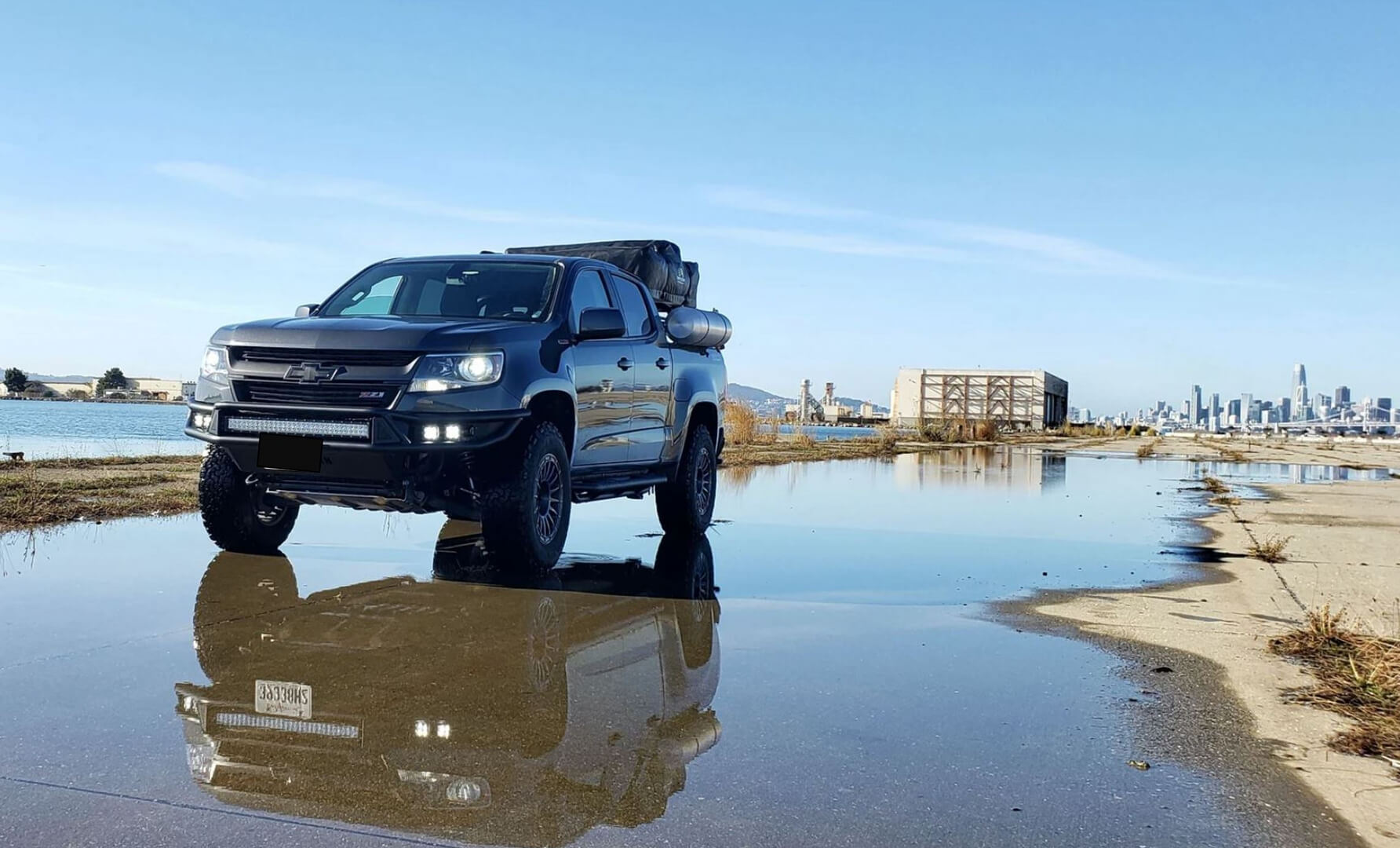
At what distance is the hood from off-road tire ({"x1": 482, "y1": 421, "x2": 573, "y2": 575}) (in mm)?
630

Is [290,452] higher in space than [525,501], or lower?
higher

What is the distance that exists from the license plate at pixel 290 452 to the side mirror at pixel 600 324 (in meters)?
1.97

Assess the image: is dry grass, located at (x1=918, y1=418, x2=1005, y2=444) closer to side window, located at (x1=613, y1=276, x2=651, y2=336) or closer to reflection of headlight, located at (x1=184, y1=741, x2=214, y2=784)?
side window, located at (x1=613, y1=276, x2=651, y2=336)

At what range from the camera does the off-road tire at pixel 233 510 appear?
764 centimetres

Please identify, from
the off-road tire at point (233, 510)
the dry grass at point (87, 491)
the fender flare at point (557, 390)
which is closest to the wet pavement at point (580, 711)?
the off-road tire at point (233, 510)

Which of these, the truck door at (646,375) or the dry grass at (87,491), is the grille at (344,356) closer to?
the truck door at (646,375)

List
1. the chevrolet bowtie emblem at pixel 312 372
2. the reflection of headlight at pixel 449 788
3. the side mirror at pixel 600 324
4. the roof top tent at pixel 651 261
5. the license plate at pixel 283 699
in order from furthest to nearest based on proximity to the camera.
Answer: the roof top tent at pixel 651 261 → the side mirror at pixel 600 324 → the chevrolet bowtie emblem at pixel 312 372 → the license plate at pixel 283 699 → the reflection of headlight at pixel 449 788

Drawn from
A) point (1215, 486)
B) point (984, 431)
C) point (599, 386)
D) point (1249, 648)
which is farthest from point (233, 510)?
point (984, 431)

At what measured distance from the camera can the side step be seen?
830 centimetres

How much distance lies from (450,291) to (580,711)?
4.87 metres

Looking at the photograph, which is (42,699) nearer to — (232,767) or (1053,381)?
(232,767)

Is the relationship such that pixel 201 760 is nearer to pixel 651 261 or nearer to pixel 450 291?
pixel 450 291

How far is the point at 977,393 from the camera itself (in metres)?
129

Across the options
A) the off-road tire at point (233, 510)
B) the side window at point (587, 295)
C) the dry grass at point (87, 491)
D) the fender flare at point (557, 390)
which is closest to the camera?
the fender flare at point (557, 390)
